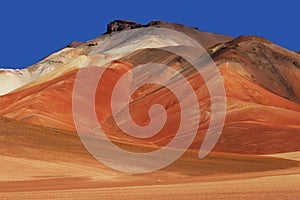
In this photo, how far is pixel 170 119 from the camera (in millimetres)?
75750

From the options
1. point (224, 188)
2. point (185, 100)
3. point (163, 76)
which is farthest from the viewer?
point (163, 76)

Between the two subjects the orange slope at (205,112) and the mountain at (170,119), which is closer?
the mountain at (170,119)

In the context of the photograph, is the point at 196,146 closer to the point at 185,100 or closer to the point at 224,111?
the point at 224,111

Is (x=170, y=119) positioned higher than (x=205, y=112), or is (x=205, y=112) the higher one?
(x=205, y=112)

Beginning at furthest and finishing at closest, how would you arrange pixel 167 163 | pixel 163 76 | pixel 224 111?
pixel 163 76
pixel 224 111
pixel 167 163

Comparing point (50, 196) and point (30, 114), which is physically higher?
point (30, 114)

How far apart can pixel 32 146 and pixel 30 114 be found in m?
37.8

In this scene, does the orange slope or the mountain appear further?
the orange slope

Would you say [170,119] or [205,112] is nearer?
[205,112]

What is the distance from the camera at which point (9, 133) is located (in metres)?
47.2

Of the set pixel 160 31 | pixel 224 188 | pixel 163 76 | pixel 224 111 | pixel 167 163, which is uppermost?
pixel 160 31

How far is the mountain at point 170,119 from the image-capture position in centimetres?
3819

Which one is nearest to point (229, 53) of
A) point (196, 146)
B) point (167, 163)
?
point (196, 146)

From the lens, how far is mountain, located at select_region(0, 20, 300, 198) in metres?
38.2
